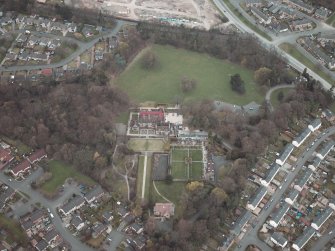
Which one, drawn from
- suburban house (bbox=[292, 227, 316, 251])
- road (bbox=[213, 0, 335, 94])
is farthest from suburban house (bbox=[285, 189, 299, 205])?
road (bbox=[213, 0, 335, 94])

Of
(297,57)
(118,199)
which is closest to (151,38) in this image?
(297,57)

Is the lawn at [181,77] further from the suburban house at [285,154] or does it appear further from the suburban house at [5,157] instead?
the suburban house at [5,157]

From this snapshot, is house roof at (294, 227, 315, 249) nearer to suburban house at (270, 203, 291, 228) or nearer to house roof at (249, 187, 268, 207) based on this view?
suburban house at (270, 203, 291, 228)

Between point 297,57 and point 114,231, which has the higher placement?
point 297,57

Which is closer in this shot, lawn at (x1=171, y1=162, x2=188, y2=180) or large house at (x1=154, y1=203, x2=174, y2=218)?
large house at (x1=154, y1=203, x2=174, y2=218)

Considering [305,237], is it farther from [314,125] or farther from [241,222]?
[314,125]

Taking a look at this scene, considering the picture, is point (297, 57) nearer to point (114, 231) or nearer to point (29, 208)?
point (114, 231)
